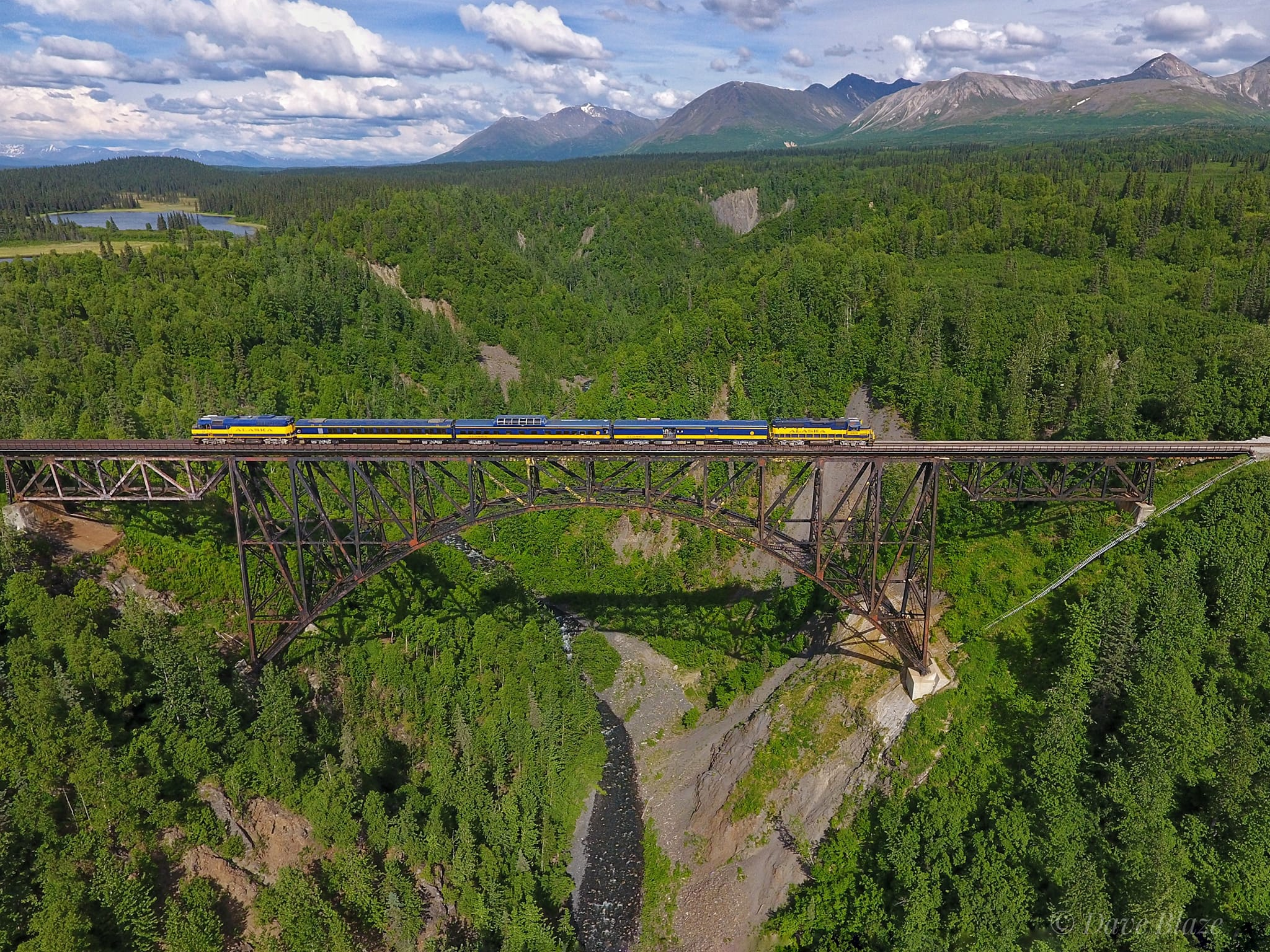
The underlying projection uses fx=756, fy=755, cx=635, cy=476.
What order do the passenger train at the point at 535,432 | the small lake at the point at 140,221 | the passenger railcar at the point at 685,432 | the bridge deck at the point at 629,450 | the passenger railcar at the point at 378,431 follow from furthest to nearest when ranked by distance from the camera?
the small lake at the point at 140,221 < the passenger railcar at the point at 378,431 < the passenger railcar at the point at 685,432 < the passenger train at the point at 535,432 < the bridge deck at the point at 629,450

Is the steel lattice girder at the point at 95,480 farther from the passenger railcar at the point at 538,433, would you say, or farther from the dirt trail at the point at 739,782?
the dirt trail at the point at 739,782

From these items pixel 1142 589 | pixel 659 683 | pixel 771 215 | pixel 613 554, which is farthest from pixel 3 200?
pixel 1142 589

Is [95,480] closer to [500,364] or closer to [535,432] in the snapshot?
[535,432]

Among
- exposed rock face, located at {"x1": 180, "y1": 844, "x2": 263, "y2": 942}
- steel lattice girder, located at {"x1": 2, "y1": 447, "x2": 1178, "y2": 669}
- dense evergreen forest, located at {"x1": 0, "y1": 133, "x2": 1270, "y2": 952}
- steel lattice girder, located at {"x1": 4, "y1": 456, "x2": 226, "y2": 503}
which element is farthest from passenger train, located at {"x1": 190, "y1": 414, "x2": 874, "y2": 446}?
exposed rock face, located at {"x1": 180, "y1": 844, "x2": 263, "y2": 942}

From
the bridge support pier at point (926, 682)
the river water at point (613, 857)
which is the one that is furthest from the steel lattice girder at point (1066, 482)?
the river water at point (613, 857)

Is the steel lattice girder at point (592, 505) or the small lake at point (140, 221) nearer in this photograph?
the steel lattice girder at point (592, 505)

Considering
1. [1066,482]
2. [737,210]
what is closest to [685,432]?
[1066,482]

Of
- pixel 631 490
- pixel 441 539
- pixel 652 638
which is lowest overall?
pixel 652 638
